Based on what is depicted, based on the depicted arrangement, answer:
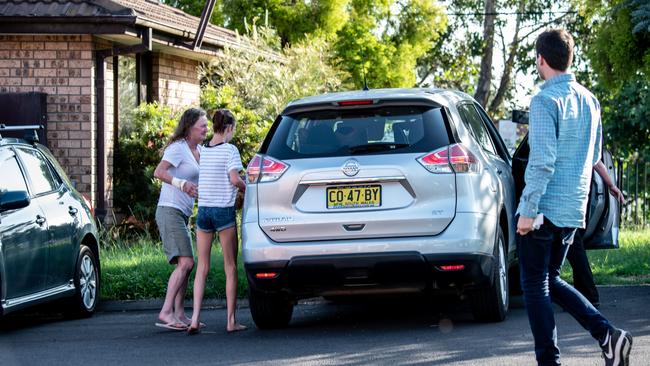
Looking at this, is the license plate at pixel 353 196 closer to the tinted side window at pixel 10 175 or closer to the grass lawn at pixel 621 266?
the tinted side window at pixel 10 175

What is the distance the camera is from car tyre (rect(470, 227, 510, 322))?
962 centimetres

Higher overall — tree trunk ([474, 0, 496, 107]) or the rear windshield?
tree trunk ([474, 0, 496, 107])

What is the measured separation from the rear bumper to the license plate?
14.4 inches

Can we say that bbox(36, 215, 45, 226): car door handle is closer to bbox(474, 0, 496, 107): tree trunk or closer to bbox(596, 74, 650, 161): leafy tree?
bbox(596, 74, 650, 161): leafy tree

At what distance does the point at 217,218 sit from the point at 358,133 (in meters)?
1.37

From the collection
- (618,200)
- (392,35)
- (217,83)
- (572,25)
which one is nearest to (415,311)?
(618,200)

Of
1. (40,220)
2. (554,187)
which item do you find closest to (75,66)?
(40,220)

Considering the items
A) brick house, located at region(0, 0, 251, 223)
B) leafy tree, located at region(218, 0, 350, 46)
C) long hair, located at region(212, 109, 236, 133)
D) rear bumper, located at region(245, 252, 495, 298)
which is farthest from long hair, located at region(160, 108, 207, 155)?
leafy tree, located at region(218, 0, 350, 46)

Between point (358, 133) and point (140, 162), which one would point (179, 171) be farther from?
point (140, 162)

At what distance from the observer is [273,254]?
30.5ft

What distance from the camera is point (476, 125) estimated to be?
10.5m

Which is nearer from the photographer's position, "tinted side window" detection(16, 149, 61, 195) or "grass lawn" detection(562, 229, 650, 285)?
"tinted side window" detection(16, 149, 61, 195)

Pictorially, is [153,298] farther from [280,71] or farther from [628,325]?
[280,71]

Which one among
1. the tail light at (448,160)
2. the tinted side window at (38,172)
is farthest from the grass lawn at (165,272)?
the tail light at (448,160)
